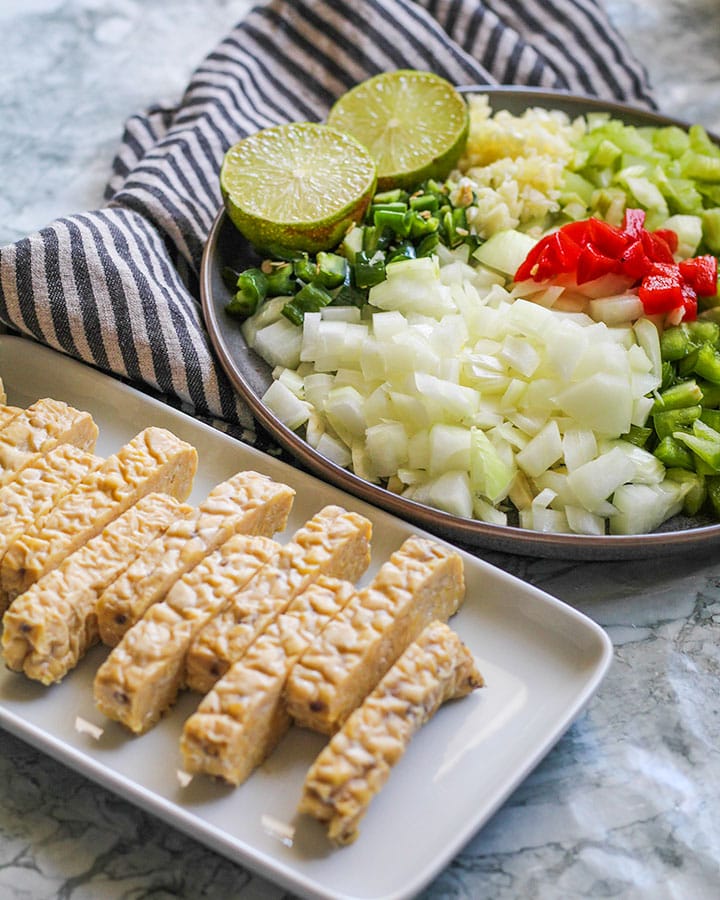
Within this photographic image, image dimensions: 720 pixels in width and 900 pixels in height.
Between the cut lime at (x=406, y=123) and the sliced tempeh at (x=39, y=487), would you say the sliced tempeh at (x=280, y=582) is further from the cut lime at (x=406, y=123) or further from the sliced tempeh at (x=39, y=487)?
the cut lime at (x=406, y=123)

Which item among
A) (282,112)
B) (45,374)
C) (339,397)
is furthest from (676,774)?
(282,112)

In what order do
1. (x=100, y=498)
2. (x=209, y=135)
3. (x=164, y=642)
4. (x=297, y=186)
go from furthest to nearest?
(x=209, y=135) < (x=297, y=186) < (x=100, y=498) < (x=164, y=642)

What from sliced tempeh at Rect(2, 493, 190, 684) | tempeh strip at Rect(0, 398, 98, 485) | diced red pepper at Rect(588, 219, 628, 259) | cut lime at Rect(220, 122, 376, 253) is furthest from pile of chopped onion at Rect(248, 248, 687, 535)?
sliced tempeh at Rect(2, 493, 190, 684)

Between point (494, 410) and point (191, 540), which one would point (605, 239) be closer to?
point (494, 410)

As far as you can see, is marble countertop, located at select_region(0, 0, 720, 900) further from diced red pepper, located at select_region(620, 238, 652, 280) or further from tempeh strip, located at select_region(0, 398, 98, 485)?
diced red pepper, located at select_region(620, 238, 652, 280)

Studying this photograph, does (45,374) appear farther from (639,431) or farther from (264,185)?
(639,431)

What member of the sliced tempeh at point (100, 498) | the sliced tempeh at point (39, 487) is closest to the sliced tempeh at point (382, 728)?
the sliced tempeh at point (100, 498)

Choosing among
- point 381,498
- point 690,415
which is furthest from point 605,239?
point 381,498
